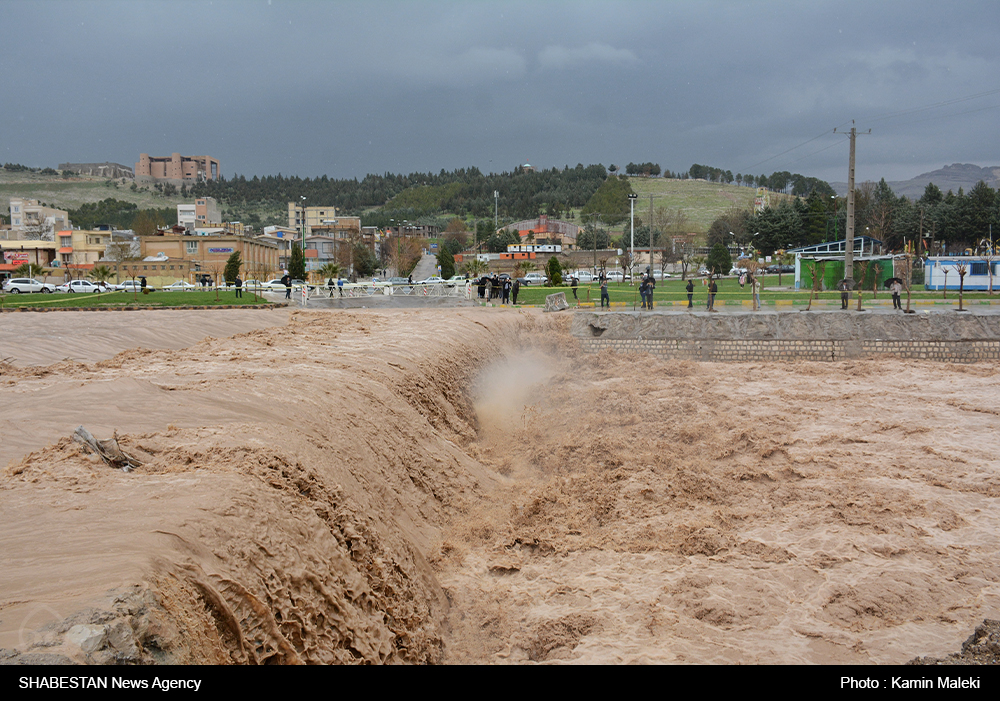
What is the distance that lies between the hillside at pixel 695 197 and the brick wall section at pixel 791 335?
98.4 metres

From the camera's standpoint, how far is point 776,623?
7.10 meters

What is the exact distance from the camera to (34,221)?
95.8 m

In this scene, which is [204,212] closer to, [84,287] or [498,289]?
[84,287]

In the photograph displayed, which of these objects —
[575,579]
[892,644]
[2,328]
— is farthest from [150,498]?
[2,328]

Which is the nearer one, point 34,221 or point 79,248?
point 79,248

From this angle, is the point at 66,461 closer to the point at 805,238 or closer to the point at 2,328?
the point at 2,328

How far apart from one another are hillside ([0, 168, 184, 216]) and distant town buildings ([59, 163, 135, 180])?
52.7 ft

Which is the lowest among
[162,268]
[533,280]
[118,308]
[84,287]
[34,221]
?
[118,308]

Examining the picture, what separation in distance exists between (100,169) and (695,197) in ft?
523

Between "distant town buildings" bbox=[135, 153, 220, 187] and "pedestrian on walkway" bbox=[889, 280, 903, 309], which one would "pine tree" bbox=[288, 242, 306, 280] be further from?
"distant town buildings" bbox=[135, 153, 220, 187]

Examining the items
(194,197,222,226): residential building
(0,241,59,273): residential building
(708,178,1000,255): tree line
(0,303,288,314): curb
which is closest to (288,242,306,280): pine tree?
→ (0,303,288,314): curb

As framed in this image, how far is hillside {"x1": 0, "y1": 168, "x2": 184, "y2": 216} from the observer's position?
155250 millimetres

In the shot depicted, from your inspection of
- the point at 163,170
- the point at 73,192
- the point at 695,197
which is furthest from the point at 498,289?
the point at 163,170

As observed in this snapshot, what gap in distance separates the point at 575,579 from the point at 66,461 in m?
5.36
